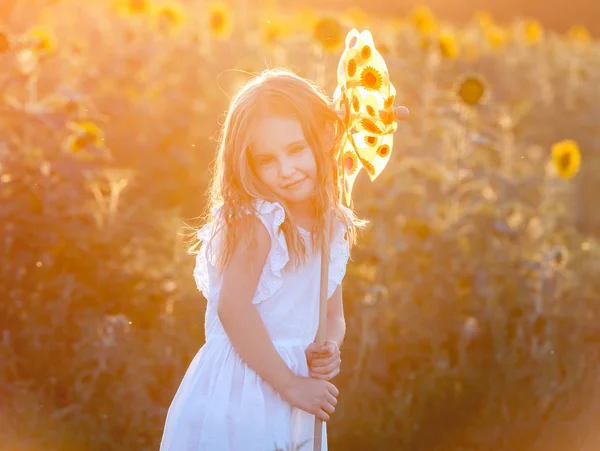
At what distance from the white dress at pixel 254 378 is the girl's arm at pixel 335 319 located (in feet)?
0.37

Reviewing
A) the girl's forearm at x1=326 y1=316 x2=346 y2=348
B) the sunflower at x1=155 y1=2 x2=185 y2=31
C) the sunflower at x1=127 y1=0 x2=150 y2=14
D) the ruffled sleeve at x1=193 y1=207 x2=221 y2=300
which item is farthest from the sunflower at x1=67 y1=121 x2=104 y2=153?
the sunflower at x1=155 y1=2 x2=185 y2=31

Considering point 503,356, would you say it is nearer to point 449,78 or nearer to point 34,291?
point 34,291

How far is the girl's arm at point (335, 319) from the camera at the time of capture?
249 cm

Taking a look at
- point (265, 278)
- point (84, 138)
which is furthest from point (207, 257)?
point (84, 138)

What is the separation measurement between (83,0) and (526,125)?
10.6 ft

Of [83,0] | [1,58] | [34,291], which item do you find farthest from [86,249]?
[83,0]

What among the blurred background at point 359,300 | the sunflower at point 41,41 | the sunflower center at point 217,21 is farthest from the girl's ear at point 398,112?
the sunflower center at point 217,21

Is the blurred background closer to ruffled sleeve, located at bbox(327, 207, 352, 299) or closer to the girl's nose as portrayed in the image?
ruffled sleeve, located at bbox(327, 207, 352, 299)

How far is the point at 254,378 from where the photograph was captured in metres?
2.29

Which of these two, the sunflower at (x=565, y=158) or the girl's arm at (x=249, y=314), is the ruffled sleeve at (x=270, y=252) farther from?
the sunflower at (x=565, y=158)

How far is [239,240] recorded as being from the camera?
2244mm

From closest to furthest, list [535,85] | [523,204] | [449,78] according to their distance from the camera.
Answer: [523,204]
[449,78]
[535,85]

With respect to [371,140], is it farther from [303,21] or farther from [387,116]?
[303,21]

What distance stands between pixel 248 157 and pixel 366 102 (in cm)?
29
